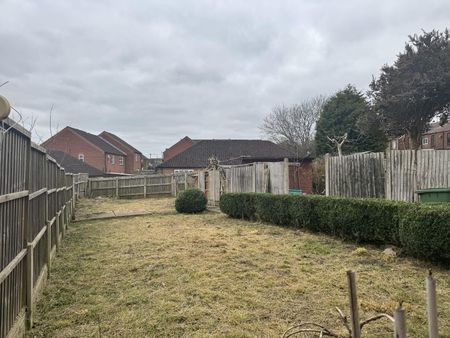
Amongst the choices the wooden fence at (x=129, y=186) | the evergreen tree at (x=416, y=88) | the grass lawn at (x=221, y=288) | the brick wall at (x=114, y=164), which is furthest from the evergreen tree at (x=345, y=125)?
the brick wall at (x=114, y=164)

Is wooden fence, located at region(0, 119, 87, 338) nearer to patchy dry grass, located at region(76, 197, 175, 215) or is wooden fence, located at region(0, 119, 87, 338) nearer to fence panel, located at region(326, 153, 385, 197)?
fence panel, located at region(326, 153, 385, 197)

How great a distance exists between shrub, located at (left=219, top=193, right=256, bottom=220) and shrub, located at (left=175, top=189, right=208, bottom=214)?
180cm

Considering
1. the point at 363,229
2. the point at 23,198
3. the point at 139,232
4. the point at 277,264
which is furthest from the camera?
the point at 139,232

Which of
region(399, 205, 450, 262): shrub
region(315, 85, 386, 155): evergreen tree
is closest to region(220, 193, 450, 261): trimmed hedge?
region(399, 205, 450, 262): shrub

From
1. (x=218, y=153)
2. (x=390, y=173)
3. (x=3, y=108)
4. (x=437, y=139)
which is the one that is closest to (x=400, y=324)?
(x=3, y=108)

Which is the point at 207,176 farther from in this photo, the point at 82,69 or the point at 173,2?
the point at 173,2

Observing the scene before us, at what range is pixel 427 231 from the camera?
220 inches

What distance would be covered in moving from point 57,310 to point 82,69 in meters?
14.2

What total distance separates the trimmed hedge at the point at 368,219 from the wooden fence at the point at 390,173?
133cm

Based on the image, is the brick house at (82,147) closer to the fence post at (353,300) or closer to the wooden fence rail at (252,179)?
the wooden fence rail at (252,179)

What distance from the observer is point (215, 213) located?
15414 mm

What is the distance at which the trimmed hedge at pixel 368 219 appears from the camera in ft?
18.2

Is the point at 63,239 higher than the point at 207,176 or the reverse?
the reverse

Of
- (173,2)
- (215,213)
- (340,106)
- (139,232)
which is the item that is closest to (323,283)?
(139,232)
